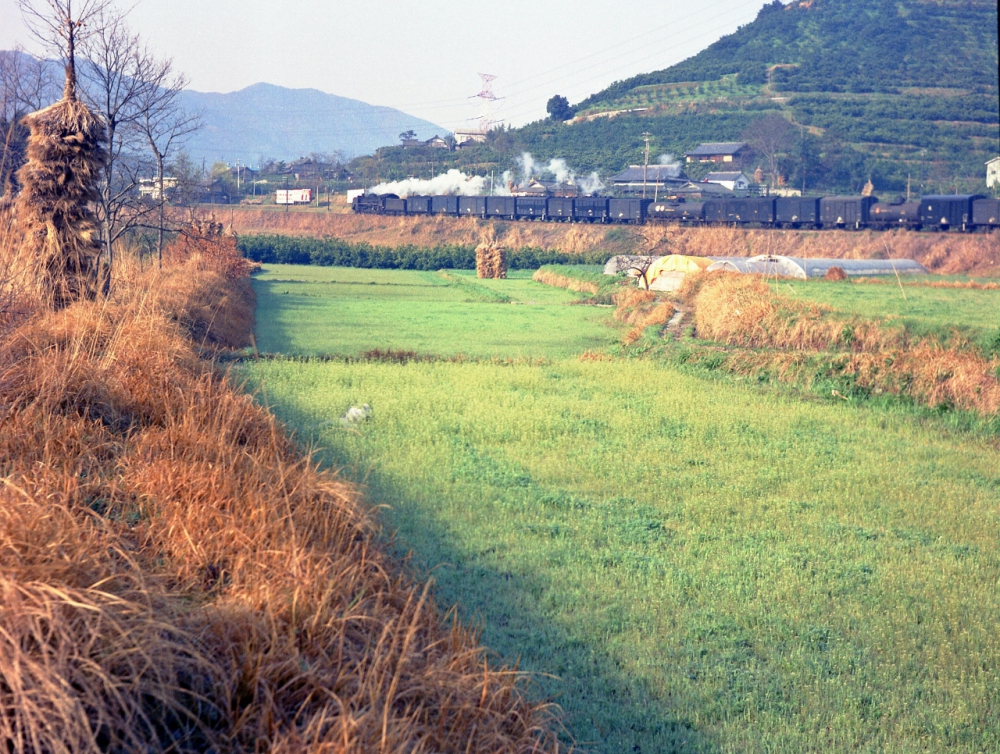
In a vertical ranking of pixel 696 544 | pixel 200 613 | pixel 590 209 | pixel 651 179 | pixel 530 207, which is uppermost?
pixel 651 179

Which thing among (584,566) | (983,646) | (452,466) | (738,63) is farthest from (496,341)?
(738,63)

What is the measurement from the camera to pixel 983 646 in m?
5.85

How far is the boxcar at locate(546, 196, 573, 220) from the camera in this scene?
6500 centimetres

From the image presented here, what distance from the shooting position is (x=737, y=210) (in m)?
55.8

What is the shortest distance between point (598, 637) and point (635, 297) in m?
24.2

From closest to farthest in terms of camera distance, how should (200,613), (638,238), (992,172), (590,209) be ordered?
1. (200,613)
2. (638,238)
3. (590,209)
4. (992,172)

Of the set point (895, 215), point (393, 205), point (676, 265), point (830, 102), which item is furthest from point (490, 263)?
point (830, 102)

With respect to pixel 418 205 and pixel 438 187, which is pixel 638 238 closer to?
pixel 418 205

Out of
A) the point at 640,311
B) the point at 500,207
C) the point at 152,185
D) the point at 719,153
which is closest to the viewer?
the point at 640,311

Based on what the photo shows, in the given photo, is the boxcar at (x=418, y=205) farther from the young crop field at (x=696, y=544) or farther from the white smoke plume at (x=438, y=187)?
the young crop field at (x=696, y=544)

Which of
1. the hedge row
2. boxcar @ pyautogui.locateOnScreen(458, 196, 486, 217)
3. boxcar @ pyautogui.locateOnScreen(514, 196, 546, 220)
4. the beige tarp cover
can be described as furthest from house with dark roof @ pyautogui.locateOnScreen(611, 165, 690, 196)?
the beige tarp cover

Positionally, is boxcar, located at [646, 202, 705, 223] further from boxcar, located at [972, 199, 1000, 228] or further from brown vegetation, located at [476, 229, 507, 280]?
boxcar, located at [972, 199, 1000, 228]

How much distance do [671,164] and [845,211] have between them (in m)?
43.6

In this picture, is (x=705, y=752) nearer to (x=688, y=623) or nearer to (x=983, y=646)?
(x=688, y=623)
